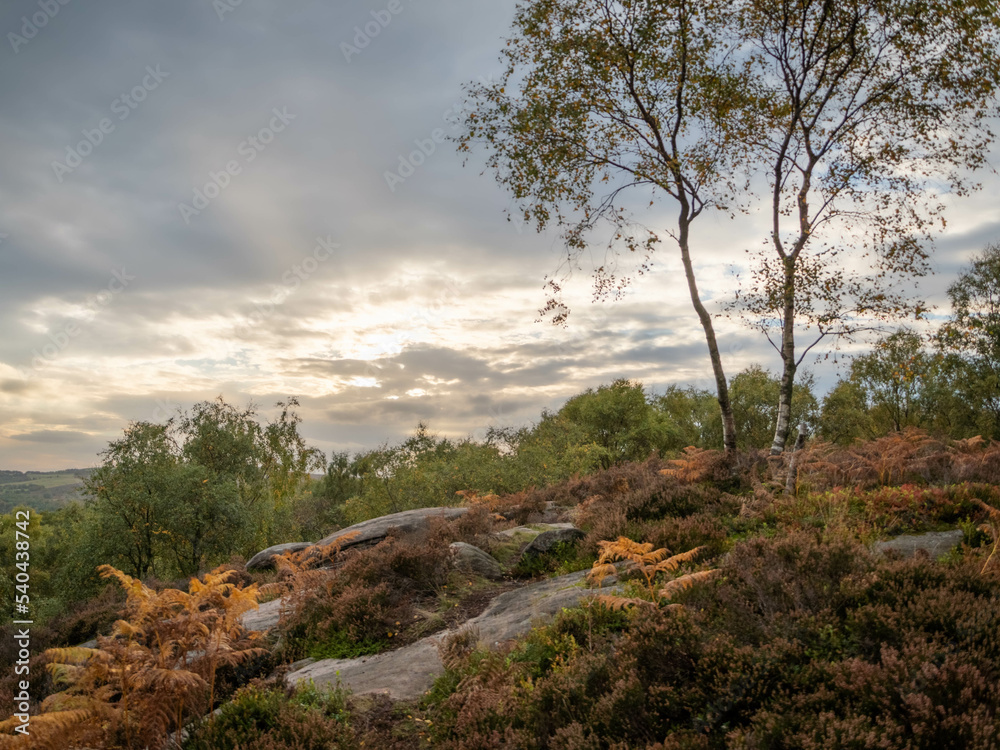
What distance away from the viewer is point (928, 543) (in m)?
7.13

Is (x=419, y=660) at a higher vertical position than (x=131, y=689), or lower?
lower

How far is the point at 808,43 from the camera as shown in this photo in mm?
14875

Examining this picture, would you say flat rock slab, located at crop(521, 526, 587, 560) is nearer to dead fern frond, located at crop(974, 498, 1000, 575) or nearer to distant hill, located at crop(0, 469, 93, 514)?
dead fern frond, located at crop(974, 498, 1000, 575)

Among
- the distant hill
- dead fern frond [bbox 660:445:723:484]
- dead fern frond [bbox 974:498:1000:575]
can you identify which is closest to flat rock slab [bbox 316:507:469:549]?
dead fern frond [bbox 660:445:723:484]

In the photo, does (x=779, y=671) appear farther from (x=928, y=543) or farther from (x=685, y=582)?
(x=928, y=543)

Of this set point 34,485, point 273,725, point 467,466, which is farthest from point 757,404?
point 34,485

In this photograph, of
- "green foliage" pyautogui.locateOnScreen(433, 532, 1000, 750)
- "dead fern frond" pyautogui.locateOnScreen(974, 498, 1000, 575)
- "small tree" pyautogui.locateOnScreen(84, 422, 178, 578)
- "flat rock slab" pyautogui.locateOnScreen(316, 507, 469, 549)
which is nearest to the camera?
"green foliage" pyautogui.locateOnScreen(433, 532, 1000, 750)

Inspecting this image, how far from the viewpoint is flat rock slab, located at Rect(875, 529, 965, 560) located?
22.2ft

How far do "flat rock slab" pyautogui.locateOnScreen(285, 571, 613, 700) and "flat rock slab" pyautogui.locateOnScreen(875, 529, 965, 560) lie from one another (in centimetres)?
363

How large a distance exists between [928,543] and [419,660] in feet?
21.5

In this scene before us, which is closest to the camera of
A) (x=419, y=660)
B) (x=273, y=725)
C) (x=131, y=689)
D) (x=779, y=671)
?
(x=779, y=671)

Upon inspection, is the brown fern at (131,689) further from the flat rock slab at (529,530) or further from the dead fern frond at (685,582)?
the flat rock slab at (529,530)

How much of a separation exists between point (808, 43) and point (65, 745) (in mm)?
19577

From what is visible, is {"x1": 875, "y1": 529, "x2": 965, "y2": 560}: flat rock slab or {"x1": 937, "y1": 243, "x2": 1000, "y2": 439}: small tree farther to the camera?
{"x1": 937, "y1": 243, "x2": 1000, "y2": 439}: small tree
